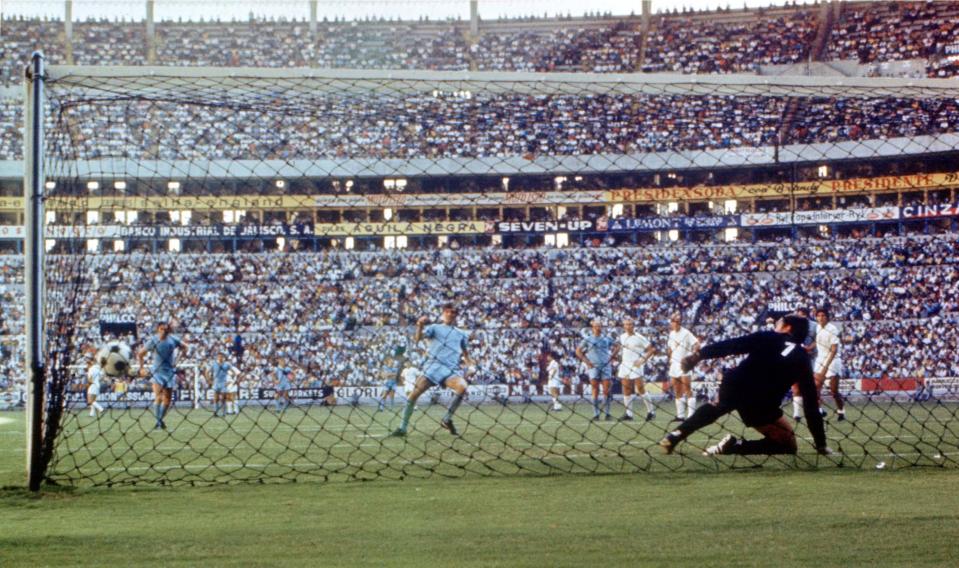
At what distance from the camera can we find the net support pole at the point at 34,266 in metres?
8.70

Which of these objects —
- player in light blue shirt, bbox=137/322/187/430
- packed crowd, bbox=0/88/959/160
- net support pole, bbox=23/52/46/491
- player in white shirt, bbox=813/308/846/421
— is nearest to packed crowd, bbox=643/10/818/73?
packed crowd, bbox=0/88/959/160

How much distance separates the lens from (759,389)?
888 cm

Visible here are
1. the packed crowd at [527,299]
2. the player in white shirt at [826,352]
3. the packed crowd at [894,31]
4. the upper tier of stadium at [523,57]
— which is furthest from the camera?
the packed crowd at [894,31]

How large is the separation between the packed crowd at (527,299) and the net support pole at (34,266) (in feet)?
74.4

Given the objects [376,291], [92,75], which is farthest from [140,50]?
[92,75]

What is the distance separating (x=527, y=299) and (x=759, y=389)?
28689 mm

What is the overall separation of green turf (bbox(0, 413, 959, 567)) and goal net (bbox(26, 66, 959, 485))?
2897 millimetres

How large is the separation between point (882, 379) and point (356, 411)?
17.2m

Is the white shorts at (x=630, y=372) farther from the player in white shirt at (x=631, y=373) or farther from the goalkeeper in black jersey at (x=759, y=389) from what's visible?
A: the goalkeeper in black jersey at (x=759, y=389)

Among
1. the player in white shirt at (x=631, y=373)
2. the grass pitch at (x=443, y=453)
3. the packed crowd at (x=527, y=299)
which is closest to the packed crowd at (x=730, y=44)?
the packed crowd at (x=527, y=299)

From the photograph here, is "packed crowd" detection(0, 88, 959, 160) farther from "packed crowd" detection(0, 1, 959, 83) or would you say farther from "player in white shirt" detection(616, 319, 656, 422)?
"player in white shirt" detection(616, 319, 656, 422)

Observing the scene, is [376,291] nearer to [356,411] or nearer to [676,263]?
[676,263]

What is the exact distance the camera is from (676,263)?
37625 millimetres

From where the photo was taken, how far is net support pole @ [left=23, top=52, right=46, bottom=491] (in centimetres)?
870
